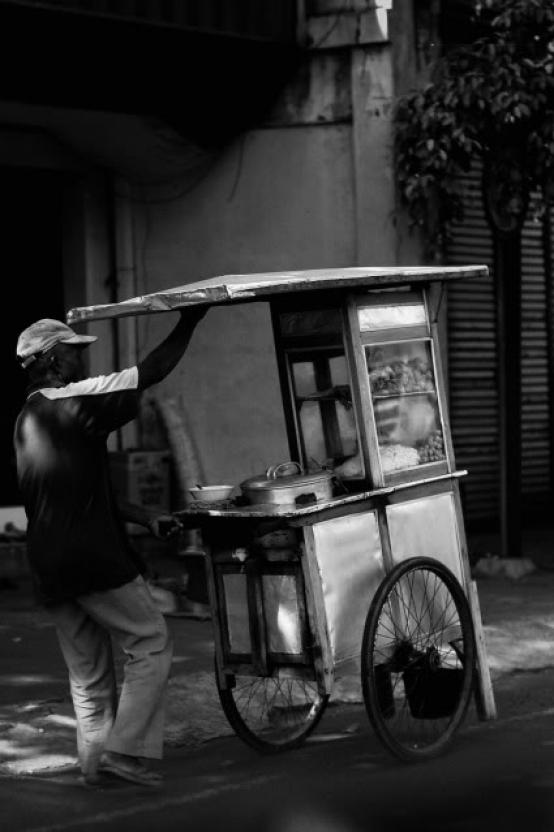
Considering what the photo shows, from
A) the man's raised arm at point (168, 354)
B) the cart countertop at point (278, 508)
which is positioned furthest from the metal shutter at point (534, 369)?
the man's raised arm at point (168, 354)

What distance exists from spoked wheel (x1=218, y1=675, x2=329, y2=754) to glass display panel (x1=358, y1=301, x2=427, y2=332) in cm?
152

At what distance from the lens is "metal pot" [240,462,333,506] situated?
6133 mm

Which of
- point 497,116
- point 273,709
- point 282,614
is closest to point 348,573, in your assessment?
point 282,614

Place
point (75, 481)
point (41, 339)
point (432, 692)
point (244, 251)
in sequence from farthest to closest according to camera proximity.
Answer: point (244, 251) → point (432, 692) → point (41, 339) → point (75, 481)

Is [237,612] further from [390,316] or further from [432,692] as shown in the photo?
[390,316]

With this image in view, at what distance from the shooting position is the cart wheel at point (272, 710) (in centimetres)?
643

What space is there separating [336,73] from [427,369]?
5301 millimetres

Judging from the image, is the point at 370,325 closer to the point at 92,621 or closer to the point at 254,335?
the point at 92,621

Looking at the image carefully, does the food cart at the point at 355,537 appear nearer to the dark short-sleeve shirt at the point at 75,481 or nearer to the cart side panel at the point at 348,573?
the cart side panel at the point at 348,573

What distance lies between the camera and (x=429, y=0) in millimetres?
11859

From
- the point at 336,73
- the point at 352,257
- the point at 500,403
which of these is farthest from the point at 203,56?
the point at 500,403

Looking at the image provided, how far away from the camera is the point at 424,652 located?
6.41 metres

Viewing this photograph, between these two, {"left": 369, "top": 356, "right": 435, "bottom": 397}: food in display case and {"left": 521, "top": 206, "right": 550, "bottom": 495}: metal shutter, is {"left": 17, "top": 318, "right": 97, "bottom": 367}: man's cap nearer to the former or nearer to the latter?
{"left": 369, "top": 356, "right": 435, "bottom": 397}: food in display case

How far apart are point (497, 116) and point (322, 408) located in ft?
14.5
